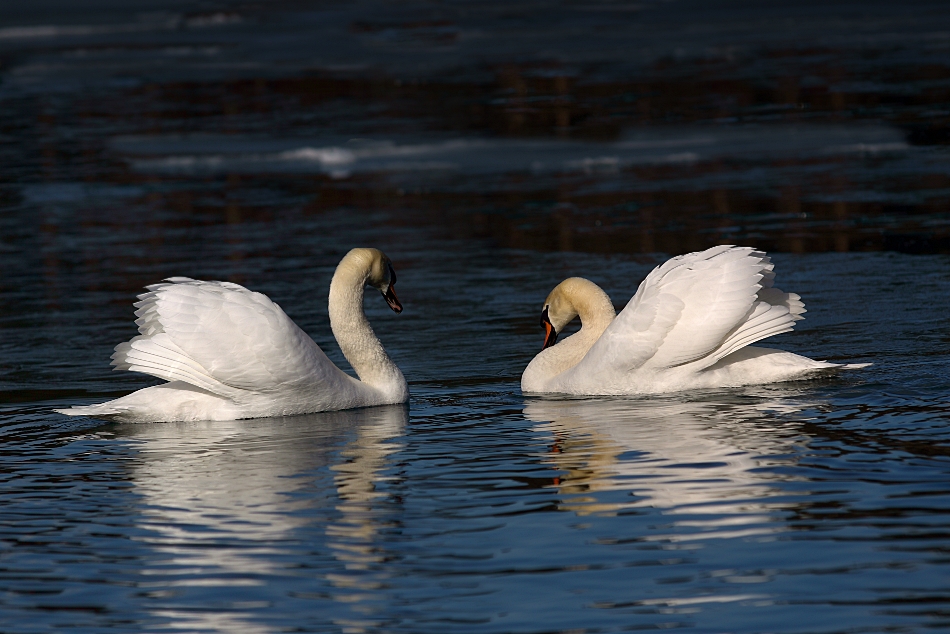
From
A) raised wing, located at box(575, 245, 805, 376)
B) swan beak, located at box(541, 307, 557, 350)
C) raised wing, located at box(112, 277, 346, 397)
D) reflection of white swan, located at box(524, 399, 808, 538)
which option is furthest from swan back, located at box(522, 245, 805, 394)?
raised wing, located at box(112, 277, 346, 397)

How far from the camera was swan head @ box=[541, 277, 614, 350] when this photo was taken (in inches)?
393

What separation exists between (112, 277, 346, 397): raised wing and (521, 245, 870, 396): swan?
1.75 meters

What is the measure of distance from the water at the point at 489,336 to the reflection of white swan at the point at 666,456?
0.10 ft

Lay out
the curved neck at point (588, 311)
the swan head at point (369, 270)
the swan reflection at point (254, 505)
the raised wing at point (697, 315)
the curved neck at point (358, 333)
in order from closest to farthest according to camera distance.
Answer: the swan reflection at point (254, 505) < the raised wing at point (697, 315) < the curved neck at point (358, 333) < the swan head at point (369, 270) < the curved neck at point (588, 311)

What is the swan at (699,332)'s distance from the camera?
8.85 meters

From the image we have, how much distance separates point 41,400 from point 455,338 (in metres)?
3.01

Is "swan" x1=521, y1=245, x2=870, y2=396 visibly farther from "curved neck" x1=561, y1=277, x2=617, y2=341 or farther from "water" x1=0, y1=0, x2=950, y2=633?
"curved neck" x1=561, y1=277, x2=617, y2=341

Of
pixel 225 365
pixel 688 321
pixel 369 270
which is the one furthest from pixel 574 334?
pixel 225 365

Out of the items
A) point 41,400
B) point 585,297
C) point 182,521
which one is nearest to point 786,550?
point 182,521

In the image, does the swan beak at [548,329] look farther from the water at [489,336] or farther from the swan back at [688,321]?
the swan back at [688,321]

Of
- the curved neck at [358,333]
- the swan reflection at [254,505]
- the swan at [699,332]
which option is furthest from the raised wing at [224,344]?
the swan at [699,332]

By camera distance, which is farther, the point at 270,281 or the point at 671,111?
the point at 671,111

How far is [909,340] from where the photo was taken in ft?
33.0

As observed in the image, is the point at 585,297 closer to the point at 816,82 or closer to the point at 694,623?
the point at 694,623
